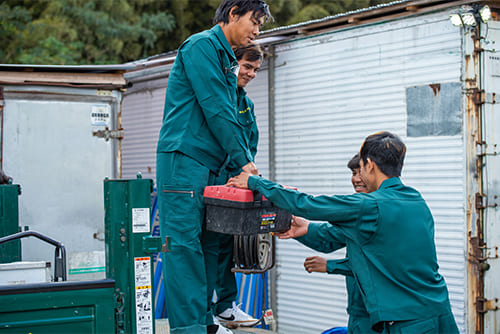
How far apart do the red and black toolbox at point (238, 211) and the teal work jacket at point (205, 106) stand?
0.25 m

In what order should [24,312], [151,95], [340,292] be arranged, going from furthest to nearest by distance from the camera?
[151,95], [340,292], [24,312]

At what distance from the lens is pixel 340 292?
7250 millimetres

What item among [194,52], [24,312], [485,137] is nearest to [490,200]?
[485,137]

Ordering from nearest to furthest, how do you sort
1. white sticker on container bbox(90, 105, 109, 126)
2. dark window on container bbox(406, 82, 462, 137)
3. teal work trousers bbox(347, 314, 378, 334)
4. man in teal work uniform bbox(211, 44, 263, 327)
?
teal work trousers bbox(347, 314, 378, 334), man in teal work uniform bbox(211, 44, 263, 327), dark window on container bbox(406, 82, 462, 137), white sticker on container bbox(90, 105, 109, 126)

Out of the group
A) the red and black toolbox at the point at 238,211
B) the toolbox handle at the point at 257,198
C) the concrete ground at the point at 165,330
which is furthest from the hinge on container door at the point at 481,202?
the toolbox handle at the point at 257,198

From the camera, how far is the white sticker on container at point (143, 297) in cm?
320

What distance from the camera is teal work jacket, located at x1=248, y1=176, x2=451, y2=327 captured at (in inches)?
138

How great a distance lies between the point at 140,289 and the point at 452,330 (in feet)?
6.04

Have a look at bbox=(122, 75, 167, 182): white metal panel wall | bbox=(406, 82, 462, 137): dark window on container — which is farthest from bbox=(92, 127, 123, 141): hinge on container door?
bbox=(406, 82, 462, 137): dark window on container

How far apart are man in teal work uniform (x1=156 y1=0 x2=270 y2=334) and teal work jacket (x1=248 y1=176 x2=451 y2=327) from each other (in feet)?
2.18

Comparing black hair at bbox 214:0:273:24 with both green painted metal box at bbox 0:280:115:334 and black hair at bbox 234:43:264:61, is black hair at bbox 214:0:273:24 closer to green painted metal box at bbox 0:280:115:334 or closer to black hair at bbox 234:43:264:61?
black hair at bbox 234:43:264:61

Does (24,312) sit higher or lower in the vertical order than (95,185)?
lower

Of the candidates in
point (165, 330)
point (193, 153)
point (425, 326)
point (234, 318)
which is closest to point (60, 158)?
point (165, 330)

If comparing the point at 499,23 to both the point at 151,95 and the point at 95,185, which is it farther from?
the point at 151,95
